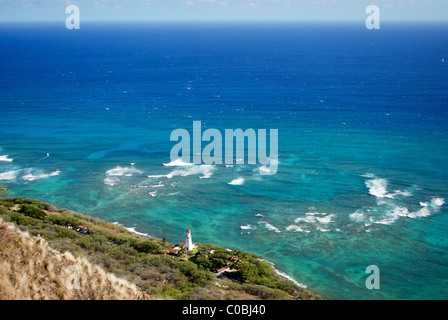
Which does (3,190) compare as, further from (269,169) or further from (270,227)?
(269,169)

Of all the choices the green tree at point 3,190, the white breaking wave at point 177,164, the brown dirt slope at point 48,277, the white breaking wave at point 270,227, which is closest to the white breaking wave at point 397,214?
the white breaking wave at point 270,227

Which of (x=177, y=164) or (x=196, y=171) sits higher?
(x=177, y=164)

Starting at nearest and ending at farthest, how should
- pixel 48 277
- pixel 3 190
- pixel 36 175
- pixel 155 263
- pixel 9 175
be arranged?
pixel 48 277 < pixel 155 263 < pixel 3 190 < pixel 9 175 < pixel 36 175

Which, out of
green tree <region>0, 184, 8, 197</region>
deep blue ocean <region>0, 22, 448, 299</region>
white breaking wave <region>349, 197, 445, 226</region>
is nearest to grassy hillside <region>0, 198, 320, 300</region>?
deep blue ocean <region>0, 22, 448, 299</region>

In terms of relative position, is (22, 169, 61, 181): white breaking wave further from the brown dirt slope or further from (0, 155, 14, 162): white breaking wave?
the brown dirt slope

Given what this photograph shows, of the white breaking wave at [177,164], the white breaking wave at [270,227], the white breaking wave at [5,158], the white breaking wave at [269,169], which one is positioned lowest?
the white breaking wave at [270,227]

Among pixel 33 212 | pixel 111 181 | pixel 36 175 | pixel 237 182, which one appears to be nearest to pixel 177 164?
pixel 111 181

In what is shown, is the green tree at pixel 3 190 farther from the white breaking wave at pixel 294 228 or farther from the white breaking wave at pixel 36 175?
the white breaking wave at pixel 294 228
